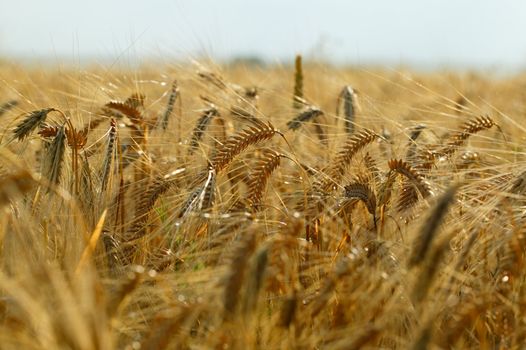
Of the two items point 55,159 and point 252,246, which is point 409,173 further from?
point 55,159

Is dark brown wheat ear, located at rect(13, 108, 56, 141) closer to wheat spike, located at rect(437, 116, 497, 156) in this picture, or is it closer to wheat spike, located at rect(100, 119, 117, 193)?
wheat spike, located at rect(100, 119, 117, 193)

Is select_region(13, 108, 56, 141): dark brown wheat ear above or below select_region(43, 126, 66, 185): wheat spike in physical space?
above

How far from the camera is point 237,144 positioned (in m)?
2.20

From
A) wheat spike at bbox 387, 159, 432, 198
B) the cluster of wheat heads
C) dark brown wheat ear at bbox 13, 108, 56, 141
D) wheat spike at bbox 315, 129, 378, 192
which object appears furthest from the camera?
wheat spike at bbox 315, 129, 378, 192

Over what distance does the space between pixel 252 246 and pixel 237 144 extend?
818 mm

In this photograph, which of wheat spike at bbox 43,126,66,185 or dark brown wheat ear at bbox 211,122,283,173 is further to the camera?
dark brown wheat ear at bbox 211,122,283,173

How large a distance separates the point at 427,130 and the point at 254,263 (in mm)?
1655

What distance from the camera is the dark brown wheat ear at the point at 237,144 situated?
2189 millimetres

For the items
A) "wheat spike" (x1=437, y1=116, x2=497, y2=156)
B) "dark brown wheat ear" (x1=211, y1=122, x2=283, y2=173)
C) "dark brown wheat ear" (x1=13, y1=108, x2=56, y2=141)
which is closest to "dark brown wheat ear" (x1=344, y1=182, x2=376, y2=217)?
"dark brown wheat ear" (x1=211, y1=122, x2=283, y2=173)

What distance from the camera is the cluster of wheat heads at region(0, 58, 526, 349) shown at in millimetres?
1377

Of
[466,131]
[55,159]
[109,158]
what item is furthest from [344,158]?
[55,159]

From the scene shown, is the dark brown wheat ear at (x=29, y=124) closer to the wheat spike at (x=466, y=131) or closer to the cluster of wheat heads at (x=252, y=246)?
the cluster of wheat heads at (x=252, y=246)

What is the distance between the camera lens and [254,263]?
53.1 inches

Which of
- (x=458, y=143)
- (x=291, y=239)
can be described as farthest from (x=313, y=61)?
(x=291, y=239)
